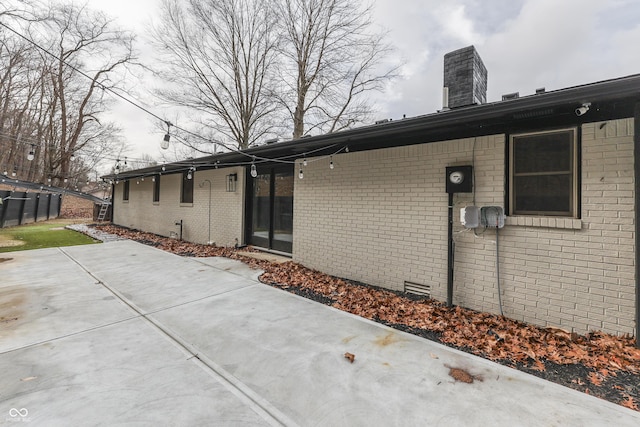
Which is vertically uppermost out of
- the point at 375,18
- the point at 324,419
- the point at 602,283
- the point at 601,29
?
the point at 375,18

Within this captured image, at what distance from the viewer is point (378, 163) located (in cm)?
475

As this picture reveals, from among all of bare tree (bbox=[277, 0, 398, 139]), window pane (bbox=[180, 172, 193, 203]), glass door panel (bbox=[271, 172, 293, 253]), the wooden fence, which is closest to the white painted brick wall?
glass door panel (bbox=[271, 172, 293, 253])

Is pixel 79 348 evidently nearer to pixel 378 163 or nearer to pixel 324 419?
pixel 324 419

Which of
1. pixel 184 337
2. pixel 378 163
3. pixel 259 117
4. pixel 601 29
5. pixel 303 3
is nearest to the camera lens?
pixel 184 337

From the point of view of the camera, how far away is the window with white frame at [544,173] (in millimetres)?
3201

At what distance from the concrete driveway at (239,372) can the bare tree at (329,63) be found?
38.1 ft

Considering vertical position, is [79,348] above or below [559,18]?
below

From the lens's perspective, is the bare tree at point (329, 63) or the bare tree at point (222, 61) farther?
the bare tree at point (222, 61)

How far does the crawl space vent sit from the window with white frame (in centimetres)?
165

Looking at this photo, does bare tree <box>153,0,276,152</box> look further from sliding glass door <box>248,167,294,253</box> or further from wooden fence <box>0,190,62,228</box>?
wooden fence <box>0,190,62,228</box>

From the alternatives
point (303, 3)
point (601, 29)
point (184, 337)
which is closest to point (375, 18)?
point (303, 3)

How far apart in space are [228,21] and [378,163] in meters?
13.3

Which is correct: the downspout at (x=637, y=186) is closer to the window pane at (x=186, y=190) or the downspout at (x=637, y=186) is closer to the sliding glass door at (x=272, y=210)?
the sliding glass door at (x=272, y=210)

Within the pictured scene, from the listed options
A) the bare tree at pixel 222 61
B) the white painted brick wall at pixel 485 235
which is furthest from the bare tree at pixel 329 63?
the white painted brick wall at pixel 485 235
